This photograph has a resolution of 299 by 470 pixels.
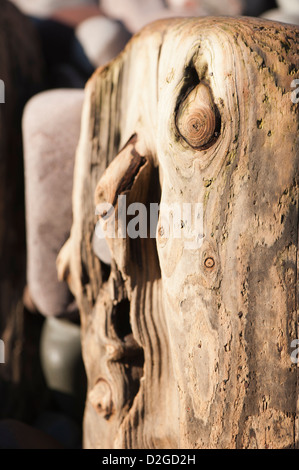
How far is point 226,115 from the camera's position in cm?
82

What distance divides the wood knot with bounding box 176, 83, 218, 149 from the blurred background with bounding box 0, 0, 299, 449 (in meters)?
0.42

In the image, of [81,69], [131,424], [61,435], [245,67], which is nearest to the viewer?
[245,67]

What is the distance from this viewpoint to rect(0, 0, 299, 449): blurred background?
4.45 ft

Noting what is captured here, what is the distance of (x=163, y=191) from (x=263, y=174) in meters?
0.19

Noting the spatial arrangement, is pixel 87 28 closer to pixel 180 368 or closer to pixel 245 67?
pixel 245 67

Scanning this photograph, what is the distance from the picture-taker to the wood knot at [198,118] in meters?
0.82

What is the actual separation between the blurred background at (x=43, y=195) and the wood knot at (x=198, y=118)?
0.42m

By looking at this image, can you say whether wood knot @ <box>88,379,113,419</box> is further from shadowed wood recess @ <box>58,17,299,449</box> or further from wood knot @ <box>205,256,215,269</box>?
wood knot @ <box>205,256,215,269</box>

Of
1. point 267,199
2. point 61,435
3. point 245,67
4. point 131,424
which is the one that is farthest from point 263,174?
point 61,435
